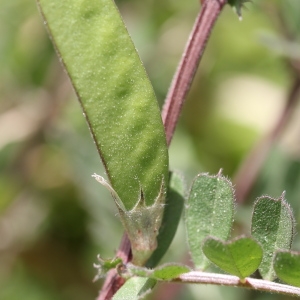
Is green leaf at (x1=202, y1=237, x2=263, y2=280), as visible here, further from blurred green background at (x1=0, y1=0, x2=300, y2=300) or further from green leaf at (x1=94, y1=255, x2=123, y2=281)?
blurred green background at (x1=0, y1=0, x2=300, y2=300)

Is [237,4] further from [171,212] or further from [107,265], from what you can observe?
[107,265]

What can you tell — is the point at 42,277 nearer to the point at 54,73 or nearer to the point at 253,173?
the point at 54,73

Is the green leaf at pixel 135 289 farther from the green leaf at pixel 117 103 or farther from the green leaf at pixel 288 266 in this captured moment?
the green leaf at pixel 288 266

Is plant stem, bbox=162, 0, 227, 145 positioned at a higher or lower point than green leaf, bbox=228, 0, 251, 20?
lower

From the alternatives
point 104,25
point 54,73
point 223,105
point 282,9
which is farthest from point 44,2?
point 223,105

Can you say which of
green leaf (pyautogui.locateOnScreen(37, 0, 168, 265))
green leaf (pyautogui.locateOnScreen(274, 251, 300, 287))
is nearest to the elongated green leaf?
green leaf (pyautogui.locateOnScreen(37, 0, 168, 265))
